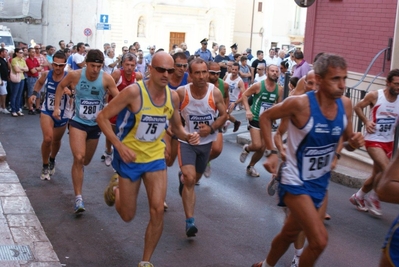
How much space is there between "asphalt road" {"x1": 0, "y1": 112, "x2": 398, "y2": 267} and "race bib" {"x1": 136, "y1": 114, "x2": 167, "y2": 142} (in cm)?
127

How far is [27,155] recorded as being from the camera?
1305 cm

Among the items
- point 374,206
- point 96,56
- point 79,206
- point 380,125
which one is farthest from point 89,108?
point 374,206

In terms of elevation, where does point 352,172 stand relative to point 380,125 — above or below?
below

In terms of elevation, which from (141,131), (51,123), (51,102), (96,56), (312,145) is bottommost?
(51,123)

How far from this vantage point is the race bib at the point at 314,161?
559 cm

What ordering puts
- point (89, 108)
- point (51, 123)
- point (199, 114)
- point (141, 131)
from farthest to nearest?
point (51, 123)
point (89, 108)
point (199, 114)
point (141, 131)

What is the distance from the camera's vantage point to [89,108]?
29.8ft

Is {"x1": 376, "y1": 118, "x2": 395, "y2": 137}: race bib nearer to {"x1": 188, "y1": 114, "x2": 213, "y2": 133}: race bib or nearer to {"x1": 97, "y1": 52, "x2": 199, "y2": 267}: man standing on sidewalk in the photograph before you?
{"x1": 188, "y1": 114, "x2": 213, "y2": 133}: race bib

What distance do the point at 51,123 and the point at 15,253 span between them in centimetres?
409

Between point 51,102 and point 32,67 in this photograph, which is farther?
point 32,67

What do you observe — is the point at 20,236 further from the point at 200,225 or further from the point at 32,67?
the point at 32,67

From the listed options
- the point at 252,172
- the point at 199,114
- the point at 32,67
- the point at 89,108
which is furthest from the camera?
the point at 32,67

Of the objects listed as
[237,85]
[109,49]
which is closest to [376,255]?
[237,85]

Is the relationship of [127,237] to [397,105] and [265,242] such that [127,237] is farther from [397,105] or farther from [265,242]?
[397,105]
